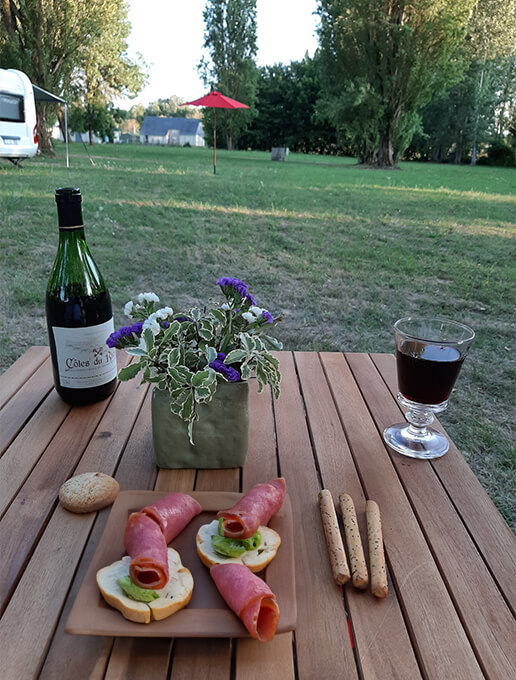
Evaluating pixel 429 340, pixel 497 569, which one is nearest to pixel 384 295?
pixel 429 340

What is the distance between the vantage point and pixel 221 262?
4.41 metres

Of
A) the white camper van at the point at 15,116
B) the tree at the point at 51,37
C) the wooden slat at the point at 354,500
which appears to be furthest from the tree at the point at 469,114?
the wooden slat at the point at 354,500

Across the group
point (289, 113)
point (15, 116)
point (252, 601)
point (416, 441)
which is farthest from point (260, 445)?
point (289, 113)

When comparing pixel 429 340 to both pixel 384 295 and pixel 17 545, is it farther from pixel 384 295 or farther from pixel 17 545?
pixel 384 295

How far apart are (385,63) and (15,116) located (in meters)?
10.7

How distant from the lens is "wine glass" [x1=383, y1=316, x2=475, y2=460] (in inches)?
37.1

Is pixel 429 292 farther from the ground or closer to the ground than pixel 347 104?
closer to the ground

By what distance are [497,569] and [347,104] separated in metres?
16.1

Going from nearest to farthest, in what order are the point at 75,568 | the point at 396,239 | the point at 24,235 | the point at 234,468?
the point at 75,568 < the point at 234,468 < the point at 24,235 < the point at 396,239

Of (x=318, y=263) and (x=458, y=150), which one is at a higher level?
(x=458, y=150)

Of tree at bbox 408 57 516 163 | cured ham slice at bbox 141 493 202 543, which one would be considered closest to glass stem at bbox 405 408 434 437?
cured ham slice at bbox 141 493 202 543

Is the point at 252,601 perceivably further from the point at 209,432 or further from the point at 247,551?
the point at 209,432

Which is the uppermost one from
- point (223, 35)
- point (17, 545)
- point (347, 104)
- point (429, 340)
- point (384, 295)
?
point (223, 35)

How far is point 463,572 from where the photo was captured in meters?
0.70
